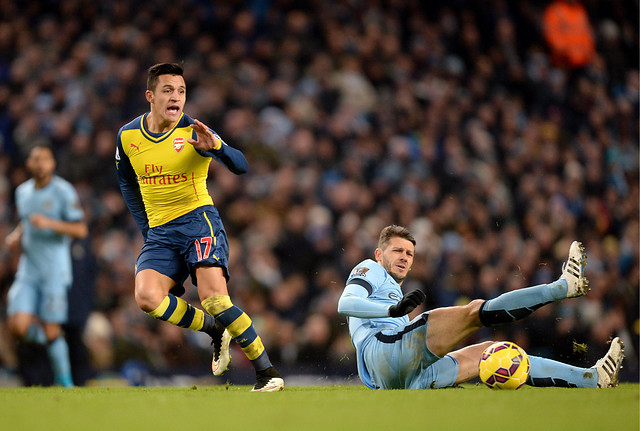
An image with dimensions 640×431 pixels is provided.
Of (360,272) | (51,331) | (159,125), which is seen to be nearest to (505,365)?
(360,272)

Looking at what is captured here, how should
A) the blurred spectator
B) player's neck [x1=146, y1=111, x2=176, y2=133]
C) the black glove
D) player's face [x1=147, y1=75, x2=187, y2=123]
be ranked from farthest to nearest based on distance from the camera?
the blurred spectator < player's neck [x1=146, y1=111, x2=176, y2=133] < player's face [x1=147, y1=75, x2=187, y2=123] < the black glove

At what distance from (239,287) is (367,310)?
4.16 m

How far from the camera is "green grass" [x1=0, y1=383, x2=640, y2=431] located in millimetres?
3232

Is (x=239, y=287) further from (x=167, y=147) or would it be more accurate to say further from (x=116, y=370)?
(x=167, y=147)

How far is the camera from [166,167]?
516cm

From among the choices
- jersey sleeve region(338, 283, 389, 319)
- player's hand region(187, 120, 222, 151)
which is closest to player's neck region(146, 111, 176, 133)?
player's hand region(187, 120, 222, 151)

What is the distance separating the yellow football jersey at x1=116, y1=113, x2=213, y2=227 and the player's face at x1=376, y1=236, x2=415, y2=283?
47.9 inches

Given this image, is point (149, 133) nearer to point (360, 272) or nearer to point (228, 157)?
point (228, 157)

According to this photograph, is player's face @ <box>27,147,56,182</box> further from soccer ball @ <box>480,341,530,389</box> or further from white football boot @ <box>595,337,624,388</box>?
white football boot @ <box>595,337,624,388</box>

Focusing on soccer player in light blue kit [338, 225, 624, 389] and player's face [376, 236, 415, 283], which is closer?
soccer player in light blue kit [338, 225, 624, 389]

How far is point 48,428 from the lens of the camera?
3.21m

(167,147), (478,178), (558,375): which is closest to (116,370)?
(167,147)

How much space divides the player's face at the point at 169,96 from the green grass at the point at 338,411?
1737 mm

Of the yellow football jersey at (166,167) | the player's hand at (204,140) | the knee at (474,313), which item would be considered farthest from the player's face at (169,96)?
the knee at (474,313)
